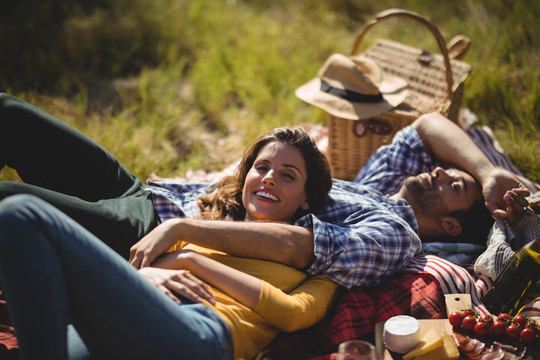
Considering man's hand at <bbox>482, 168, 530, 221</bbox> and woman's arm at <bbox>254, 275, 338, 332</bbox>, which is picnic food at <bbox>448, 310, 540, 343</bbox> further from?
man's hand at <bbox>482, 168, 530, 221</bbox>

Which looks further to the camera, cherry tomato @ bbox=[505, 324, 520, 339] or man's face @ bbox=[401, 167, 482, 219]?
man's face @ bbox=[401, 167, 482, 219]

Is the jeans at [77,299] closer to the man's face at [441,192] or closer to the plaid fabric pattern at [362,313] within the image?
the plaid fabric pattern at [362,313]

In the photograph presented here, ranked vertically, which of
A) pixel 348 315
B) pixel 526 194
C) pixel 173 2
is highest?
pixel 173 2

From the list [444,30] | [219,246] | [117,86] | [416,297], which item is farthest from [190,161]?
[444,30]

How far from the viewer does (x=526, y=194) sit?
3051 mm

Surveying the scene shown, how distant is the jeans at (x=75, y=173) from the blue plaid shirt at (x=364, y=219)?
24cm

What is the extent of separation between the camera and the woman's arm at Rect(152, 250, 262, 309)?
2318 mm

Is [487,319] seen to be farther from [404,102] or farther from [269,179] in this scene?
[404,102]

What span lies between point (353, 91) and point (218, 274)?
7.35 feet

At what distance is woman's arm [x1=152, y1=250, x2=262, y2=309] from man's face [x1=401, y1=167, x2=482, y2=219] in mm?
1412

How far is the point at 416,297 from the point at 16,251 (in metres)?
1.95

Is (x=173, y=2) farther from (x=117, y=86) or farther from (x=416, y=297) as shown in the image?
(x=416, y=297)

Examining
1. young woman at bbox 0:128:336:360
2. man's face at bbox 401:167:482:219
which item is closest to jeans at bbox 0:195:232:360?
young woman at bbox 0:128:336:360

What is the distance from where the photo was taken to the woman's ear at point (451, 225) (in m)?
3.25
